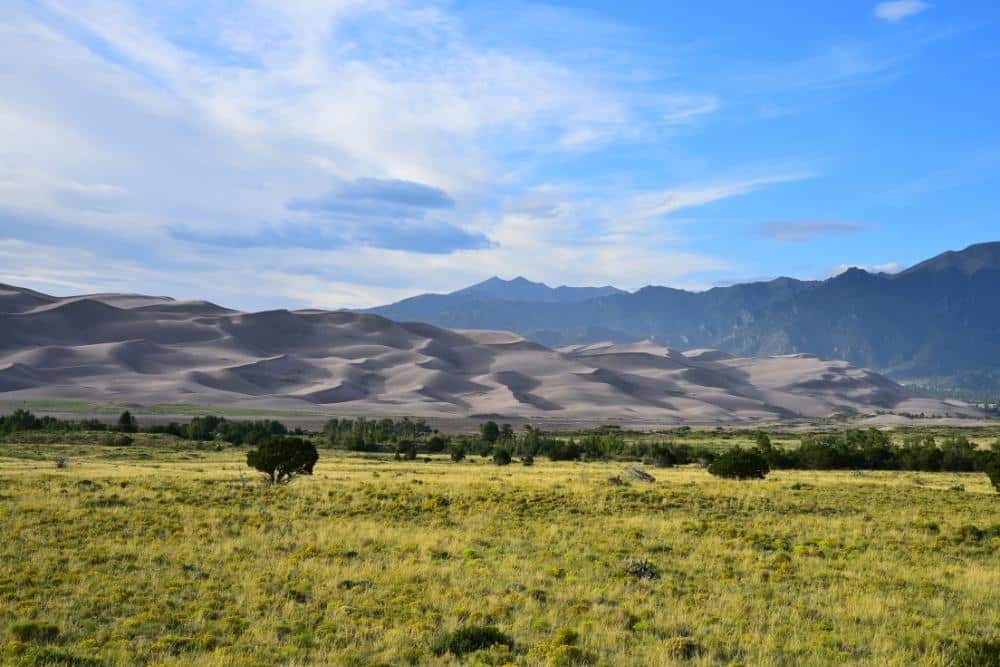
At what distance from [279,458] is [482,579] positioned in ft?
79.3

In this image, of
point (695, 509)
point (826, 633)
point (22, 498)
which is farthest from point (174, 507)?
point (826, 633)

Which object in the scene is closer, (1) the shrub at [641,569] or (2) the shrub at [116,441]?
(1) the shrub at [641,569]

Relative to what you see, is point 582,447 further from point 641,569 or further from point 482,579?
point 482,579

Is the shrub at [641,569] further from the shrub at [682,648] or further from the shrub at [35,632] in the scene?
the shrub at [35,632]

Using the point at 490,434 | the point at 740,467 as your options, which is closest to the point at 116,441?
the point at 490,434

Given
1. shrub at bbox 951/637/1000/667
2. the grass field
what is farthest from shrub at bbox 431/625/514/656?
shrub at bbox 951/637/1000/667

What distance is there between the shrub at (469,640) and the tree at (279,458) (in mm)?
26424

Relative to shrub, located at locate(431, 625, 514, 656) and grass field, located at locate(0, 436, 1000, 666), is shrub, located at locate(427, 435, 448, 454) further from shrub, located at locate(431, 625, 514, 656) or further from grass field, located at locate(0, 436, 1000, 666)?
shrub, located at locate(431, 625, 514, 656)

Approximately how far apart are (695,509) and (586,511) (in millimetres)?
4372

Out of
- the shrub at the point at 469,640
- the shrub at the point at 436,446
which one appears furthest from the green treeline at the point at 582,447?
the shrub at the point at 469,640

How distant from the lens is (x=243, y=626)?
12.4 metres

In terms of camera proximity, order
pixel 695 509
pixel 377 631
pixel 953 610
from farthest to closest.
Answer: pixel 695 509
pixel 953 610
pixel 377 631

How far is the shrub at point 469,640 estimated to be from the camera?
1131 cm

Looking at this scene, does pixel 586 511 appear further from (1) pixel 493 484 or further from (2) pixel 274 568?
(2) pixel 274 568
